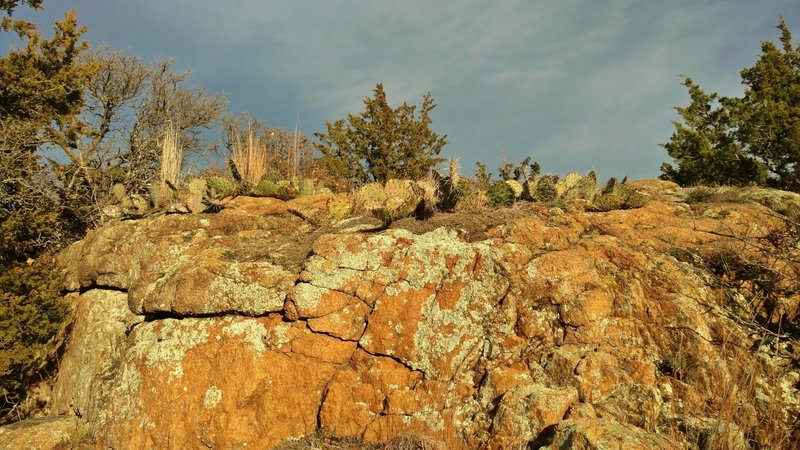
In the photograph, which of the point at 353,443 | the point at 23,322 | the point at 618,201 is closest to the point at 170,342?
the point at 353,443

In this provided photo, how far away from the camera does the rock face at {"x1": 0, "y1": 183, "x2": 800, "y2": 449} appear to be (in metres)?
4.08

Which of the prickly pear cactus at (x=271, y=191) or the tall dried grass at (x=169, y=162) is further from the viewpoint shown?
the tall dried grass at (x=169, y=162)

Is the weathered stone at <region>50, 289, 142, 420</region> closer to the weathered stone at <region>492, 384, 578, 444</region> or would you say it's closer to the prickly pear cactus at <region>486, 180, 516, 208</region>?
the weathered stone at <region>492, 384, 578, 444</region>

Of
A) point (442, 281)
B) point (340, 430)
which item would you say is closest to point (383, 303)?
point (442, 281)

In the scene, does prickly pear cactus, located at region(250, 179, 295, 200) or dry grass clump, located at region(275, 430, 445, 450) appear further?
prickly pear cactus, located at region(250, 179, 295, 200)

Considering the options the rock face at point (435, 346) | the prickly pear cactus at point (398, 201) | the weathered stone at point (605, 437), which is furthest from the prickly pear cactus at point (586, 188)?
the weathered stone at point (605, 437)

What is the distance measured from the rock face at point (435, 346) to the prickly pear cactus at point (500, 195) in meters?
1.29

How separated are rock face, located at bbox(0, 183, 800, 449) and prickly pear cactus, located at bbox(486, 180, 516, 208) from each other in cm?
129

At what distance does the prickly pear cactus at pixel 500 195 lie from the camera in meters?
6.97

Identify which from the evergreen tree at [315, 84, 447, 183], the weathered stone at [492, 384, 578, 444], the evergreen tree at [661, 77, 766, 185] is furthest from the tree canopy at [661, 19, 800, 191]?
the weathered stone at [492, 384, 578, 444]

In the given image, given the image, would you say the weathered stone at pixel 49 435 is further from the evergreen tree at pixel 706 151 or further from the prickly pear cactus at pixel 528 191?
the evergreen tree at pixel 706 151

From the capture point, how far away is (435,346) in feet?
15.1

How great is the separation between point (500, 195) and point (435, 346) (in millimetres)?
3135

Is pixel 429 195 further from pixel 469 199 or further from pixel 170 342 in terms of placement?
pixel 170 342
